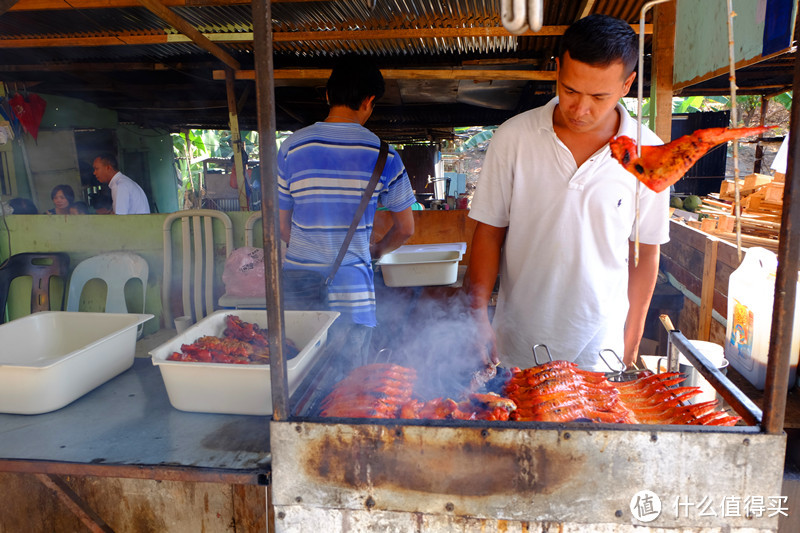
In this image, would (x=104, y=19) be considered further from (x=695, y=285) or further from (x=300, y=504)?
(x=695, y=285)

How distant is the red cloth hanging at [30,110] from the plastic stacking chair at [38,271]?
388cm

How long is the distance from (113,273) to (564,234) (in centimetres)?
414

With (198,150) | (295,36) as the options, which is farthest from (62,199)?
(198,150)

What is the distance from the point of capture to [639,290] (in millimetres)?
2342

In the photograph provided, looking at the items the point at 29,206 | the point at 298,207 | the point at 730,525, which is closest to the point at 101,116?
the point at 29,206

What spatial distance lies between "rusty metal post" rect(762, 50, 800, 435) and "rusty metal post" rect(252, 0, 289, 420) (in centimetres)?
112

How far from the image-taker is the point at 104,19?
4.45 meters

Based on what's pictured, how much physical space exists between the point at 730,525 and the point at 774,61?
7.09 meters

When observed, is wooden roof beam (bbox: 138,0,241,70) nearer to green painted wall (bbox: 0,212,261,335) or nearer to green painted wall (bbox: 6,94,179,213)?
green painted wall (bbox: 0,212,261,335)

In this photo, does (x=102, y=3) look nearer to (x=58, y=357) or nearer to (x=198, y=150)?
(x=58, y=357)

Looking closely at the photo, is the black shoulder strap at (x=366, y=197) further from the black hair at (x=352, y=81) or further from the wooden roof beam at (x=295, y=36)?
the wooden roof beam at (x=295, y=36)

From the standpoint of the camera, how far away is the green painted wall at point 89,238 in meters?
4.59

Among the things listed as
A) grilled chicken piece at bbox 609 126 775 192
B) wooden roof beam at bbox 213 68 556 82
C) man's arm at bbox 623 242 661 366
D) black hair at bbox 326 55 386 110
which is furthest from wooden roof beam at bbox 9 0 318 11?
grilled chicken piece at bbox 609 126 775 192

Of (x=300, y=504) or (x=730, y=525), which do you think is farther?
(x=300, y=504)
